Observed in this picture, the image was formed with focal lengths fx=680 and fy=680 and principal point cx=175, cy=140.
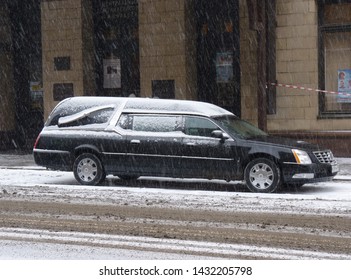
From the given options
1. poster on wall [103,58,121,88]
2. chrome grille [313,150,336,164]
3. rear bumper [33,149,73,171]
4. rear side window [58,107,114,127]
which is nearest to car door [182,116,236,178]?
chrome grille [313,150,336,164]

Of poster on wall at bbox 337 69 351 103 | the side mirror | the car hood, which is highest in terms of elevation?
poster on wall at bbox 337 69 351 103

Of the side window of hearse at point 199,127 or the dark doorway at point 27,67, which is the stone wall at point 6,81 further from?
the side window of hearse at point 199,127

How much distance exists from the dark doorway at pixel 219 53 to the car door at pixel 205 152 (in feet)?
23.0

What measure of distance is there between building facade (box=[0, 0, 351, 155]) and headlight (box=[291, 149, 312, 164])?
15.9 feet

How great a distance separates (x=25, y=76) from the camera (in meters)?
22.7

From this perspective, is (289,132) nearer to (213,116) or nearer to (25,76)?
(213,116)

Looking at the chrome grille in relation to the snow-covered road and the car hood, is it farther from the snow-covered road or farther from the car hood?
the snow-covered road

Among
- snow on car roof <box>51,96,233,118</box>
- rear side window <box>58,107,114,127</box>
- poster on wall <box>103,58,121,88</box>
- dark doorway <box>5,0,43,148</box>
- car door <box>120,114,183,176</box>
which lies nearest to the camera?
car door <box>120,114,183,176</box>

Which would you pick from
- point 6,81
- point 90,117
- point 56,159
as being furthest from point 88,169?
point 6,81

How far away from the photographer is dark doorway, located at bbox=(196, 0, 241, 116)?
19391mm

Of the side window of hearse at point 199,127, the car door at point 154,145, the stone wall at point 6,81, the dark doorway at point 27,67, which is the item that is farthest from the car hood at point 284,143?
the stone wall at point 6,81

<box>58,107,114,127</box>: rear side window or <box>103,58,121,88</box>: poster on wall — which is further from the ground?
<box>103,58,121,88</box>: poster on wall

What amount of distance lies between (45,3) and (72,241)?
48.2ft
